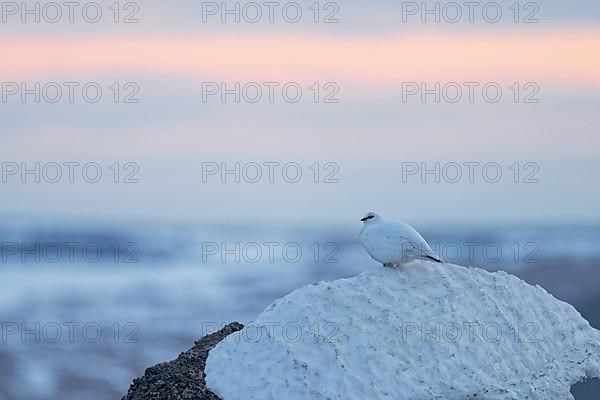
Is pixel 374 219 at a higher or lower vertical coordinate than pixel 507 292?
higher

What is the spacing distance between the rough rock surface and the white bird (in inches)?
86.3

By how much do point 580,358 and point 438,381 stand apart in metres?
2.14

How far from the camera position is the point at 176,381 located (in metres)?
11.7

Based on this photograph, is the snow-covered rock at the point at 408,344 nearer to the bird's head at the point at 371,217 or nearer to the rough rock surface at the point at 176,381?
the rough rock surface at the point at 176,381

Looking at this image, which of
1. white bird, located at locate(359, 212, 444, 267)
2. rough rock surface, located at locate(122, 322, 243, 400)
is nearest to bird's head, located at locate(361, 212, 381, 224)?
white bird, located at locate(359, 212, 444, 267)

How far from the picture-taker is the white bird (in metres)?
11.8

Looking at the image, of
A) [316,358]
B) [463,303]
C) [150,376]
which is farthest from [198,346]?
[463,303]

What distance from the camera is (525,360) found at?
1183 centimetres

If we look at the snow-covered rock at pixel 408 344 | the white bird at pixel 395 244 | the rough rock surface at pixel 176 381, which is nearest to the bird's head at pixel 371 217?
the white bird at pixel 395 244

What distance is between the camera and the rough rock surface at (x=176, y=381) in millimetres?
11453

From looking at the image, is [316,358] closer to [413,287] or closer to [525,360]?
[413,287]

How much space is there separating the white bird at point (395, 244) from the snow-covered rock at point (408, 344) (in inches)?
9.5

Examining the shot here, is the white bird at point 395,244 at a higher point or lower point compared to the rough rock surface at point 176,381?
higher

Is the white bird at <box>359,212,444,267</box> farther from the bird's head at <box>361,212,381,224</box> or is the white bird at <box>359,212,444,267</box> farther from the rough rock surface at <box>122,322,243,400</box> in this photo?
the rough rock surface at <box>122,322,243,400</box>
